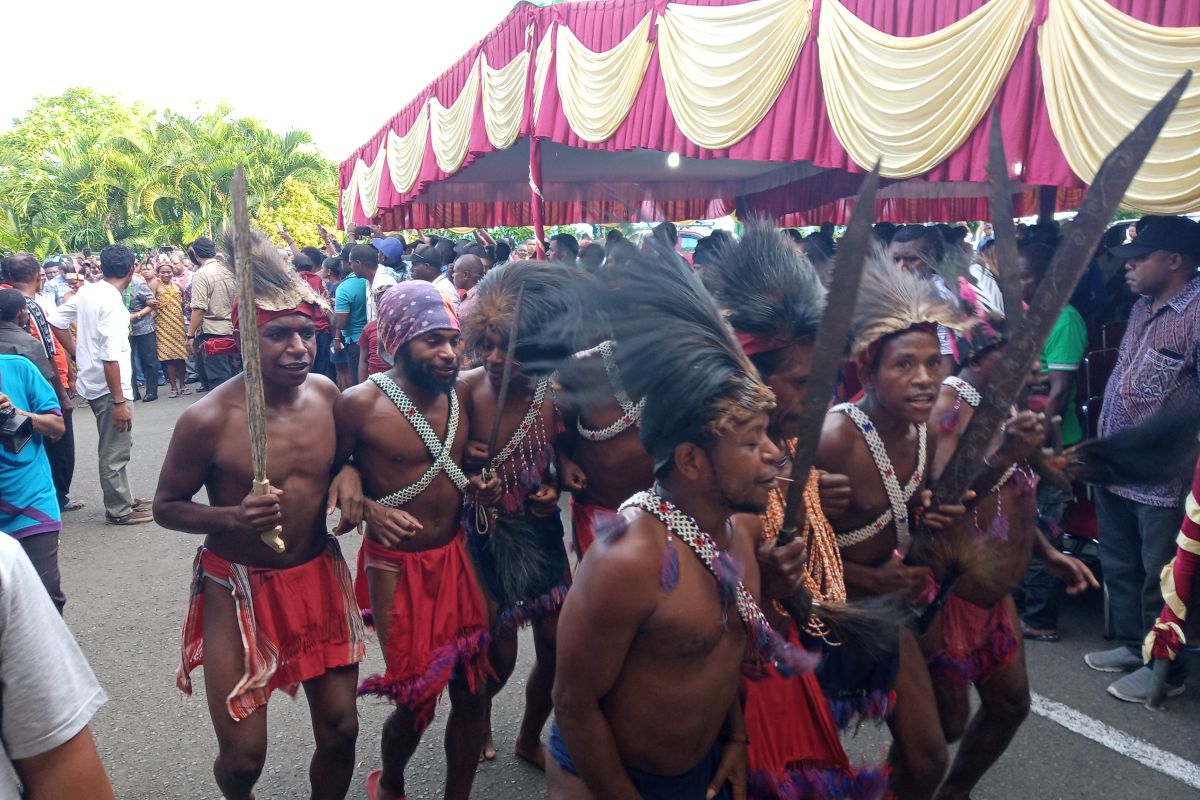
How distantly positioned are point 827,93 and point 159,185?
28.9 m

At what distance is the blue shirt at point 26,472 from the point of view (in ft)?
12.9

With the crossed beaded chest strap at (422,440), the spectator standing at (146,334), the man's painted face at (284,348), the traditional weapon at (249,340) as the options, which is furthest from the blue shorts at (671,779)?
the spectator standing at (146,334)

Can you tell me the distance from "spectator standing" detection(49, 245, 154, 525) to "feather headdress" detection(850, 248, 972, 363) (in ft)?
19.8

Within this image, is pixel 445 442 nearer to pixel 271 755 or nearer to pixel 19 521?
pixel 271 755

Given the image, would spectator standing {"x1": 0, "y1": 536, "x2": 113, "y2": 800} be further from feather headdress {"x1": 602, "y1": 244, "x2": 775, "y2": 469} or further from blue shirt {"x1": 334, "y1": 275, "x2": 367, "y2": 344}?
blue shirt {"x1": 334, "y1": 275, "x2": 367, "y2": 344}

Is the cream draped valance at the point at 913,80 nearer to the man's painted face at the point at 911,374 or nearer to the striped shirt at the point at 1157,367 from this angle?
Answer: the striped shirt at the point at 1157,367

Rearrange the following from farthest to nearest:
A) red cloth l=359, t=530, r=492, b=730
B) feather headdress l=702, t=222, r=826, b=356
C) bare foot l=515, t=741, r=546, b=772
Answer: bare foot l=515, t=741, r=546, b=772, red cloth l=359, t=530, r=492, b=730, feather headdress l=702, t=222, r=826, b=356

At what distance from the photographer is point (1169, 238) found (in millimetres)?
3957

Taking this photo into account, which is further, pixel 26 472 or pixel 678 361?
pixel 26 472

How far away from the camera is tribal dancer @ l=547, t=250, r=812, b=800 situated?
1.94 m

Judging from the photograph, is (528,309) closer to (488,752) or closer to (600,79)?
(488,752)

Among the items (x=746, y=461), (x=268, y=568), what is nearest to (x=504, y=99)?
(x=268, y=568)

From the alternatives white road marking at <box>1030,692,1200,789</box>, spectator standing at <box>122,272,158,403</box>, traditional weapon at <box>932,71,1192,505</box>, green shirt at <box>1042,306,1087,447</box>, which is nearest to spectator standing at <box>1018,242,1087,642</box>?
green shirt at <box>1042,306,1087,447</box>

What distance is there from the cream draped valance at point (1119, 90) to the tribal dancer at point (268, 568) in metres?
3.23
